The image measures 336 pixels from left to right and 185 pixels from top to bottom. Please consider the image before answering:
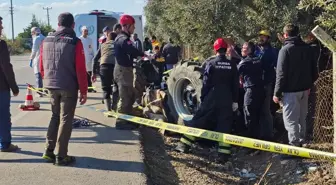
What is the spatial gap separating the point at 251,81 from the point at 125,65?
87.1 inches

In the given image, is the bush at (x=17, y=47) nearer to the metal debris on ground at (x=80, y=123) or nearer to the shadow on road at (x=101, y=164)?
the metal debris on ground at (x=80, y=123)

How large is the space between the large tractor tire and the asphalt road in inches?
36.8

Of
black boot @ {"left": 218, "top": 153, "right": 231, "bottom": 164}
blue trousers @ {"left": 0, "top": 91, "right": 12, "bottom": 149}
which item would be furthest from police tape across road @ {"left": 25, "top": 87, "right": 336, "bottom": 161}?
blue trousers @ {"left": 0, "top": 91, "right": 12, "bottom": 149}

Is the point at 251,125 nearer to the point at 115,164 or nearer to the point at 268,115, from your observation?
the point at 268,115

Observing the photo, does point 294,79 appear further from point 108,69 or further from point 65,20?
point 108,69

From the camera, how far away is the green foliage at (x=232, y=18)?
8.78 metres

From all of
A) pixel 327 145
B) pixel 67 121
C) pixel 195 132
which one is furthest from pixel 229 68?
pixel 67 121

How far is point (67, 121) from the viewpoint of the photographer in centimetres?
585

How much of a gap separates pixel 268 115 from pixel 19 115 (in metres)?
5.32

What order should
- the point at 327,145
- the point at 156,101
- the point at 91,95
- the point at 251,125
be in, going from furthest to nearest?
the point at 91,95 < the point at 156,101 < the point at 251,125 < the point at 327,145

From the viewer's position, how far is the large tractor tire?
8.09m

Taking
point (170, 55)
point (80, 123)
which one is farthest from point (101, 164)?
point (170, 55)

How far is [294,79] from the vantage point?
6574 mm

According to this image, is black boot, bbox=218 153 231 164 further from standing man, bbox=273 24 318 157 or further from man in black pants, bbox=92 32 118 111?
man in black pants, bbox=92 32 118 111
